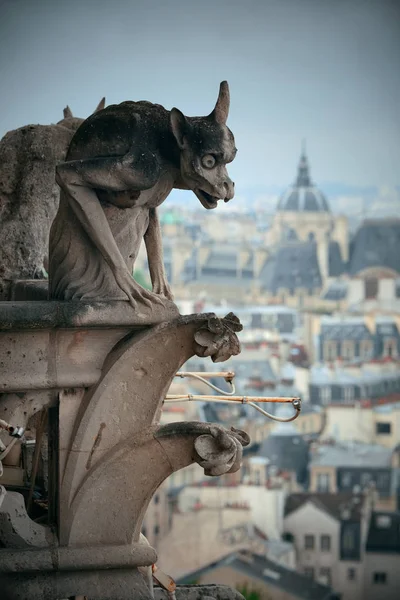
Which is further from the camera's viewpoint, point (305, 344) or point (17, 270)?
point (305, 344)

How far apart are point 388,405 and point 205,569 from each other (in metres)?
21.2

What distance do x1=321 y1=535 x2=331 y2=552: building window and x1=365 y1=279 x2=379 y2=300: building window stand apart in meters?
28.6

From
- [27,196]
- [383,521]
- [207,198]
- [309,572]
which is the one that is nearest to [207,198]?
[207,198]

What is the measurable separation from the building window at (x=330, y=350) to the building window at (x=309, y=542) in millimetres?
19734

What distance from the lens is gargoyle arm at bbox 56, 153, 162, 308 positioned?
5.38 meters

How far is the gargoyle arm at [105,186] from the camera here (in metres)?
5.38

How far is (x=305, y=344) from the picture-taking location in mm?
75375

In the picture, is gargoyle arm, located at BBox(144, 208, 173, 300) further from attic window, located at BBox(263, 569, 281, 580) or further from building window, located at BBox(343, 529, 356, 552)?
building window, located at BBox(343, 529, 356, 552)

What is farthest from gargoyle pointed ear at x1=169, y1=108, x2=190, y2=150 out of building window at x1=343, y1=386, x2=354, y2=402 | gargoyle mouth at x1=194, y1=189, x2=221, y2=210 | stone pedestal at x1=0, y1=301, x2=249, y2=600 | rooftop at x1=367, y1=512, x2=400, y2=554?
building window at x1=343, y1=386, x2=354, y2=402

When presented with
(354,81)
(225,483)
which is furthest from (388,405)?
(354,81)

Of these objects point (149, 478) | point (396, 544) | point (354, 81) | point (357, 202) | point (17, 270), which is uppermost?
point (354, 81)

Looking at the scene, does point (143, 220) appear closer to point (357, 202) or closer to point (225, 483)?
point (225, 483)

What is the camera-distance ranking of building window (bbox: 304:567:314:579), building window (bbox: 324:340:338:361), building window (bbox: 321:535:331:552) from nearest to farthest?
building window (bbox: 304:567:314:579)
building window (bbox: 321:535:331:552)
building window (bbox: 324:340:338:361)

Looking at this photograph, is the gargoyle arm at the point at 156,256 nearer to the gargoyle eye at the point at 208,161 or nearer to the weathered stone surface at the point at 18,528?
the gargoyle eye at the point at 208,161
